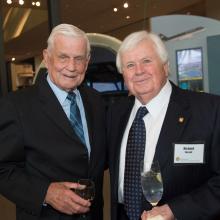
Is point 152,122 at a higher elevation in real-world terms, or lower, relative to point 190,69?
lower

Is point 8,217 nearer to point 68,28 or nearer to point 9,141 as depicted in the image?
point 9,141

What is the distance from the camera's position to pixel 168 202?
6.50 feet

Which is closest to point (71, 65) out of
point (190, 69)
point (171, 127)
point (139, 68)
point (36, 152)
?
point (139, 68)

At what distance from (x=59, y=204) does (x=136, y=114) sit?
1.77ft

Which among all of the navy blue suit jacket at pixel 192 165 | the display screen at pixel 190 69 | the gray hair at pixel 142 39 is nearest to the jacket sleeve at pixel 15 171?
the navy blue suit jacket at pixel 192 165

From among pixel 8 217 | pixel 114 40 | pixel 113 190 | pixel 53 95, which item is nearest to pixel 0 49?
pixel 114 40

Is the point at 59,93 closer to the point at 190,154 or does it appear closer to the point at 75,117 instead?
the point at 75,117

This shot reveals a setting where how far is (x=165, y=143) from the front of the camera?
80.0 inches

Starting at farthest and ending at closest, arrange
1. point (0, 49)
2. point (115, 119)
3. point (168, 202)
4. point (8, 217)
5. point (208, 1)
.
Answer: point (208, 1)
point (0, 49)
point (8, 217)
point (115, 119)
point (168, 202)

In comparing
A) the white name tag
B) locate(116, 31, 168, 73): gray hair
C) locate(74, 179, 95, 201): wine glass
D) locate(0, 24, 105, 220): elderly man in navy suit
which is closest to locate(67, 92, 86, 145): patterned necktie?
locate(0, 24, 105, 220): elderly man in navy suit

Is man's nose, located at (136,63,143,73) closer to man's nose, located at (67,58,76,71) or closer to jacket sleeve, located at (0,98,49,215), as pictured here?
man's nose, located at (67,58,76,71)

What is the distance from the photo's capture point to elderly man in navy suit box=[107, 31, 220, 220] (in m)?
1.98

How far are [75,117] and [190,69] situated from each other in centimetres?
265

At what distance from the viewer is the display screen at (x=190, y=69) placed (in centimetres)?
458
